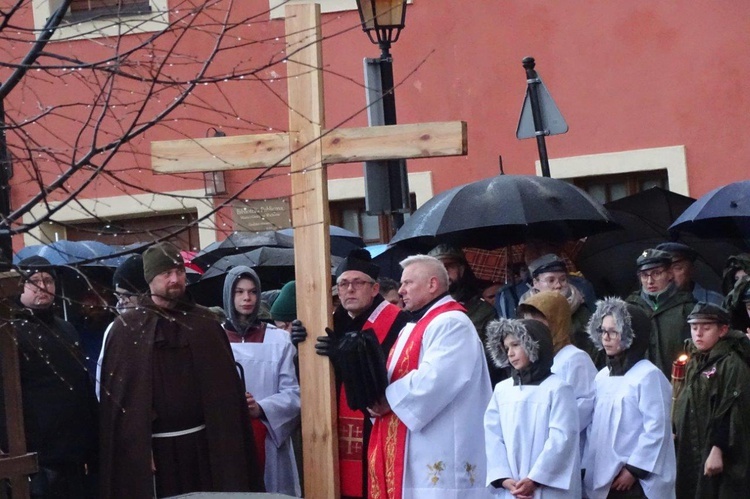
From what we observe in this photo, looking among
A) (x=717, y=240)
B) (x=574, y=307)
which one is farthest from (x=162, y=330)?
(x=717, y=240)

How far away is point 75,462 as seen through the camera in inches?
335

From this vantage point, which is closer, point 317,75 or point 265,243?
point 317,75

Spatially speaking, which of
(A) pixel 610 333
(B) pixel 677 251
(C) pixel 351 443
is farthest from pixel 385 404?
(B) pixel 677 251

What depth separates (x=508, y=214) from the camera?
9852 millimetres

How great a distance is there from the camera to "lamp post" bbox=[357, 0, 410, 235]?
10.4 meters

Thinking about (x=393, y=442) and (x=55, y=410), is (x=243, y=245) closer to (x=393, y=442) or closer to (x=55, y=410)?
(x=55, y=410)

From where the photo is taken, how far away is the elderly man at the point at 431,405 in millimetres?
8008

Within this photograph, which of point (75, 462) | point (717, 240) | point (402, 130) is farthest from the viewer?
point (717, 240)

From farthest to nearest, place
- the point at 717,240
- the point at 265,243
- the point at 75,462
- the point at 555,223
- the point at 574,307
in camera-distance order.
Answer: the point at 265,243 → the point at 717,240 → the point at 555,223 → the point at 574,307 → the point at 75,462

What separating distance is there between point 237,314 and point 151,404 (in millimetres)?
1078

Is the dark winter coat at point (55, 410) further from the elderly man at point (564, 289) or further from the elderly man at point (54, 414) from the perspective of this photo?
the elderly man at point (564, 289)

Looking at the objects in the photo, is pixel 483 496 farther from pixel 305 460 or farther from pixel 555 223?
pixel 555 223

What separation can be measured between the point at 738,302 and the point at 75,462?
3964mm

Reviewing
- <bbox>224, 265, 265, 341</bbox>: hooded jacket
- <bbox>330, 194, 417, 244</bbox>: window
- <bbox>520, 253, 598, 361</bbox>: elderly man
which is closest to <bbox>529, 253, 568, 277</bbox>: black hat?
<bbox>520, 253, 598, 361</bbox>: elderly man
